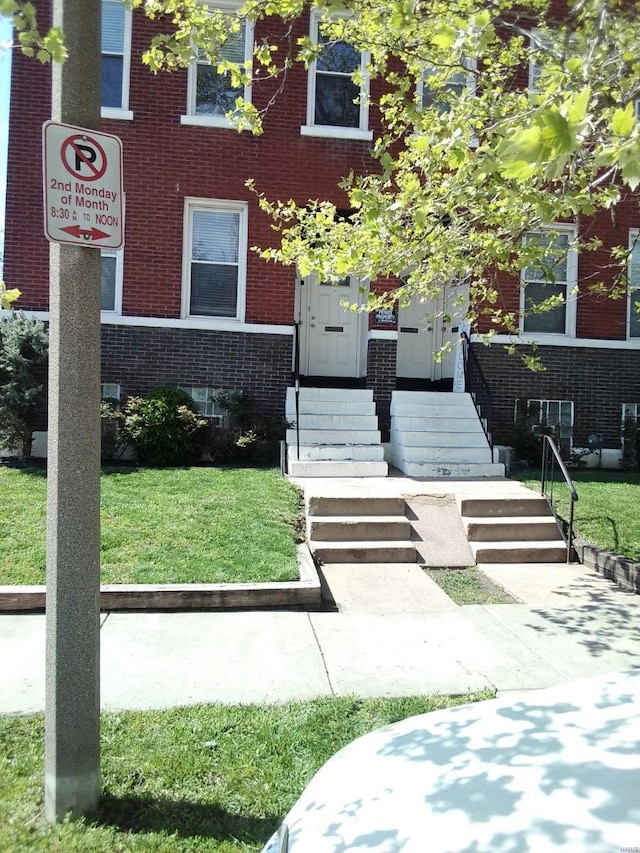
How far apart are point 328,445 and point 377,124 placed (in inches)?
229

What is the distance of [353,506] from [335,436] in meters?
2.72

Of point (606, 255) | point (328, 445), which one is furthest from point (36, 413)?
point (606, 255)

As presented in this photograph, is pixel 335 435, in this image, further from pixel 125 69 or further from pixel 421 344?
pixel 125 69

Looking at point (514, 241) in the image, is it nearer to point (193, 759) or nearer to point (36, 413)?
point (193, 759)

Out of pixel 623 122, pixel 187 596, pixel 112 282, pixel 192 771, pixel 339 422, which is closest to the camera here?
pixel 623 122

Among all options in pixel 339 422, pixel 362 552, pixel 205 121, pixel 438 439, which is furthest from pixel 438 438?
pixel 205 121

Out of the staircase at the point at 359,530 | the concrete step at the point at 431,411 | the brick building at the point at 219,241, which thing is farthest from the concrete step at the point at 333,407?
the staircase at the point at 359,530

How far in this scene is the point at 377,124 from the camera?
38.2 ft

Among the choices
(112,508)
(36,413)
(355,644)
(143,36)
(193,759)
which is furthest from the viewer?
(143,36)

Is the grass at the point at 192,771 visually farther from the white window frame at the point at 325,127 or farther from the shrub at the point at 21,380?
the white window frame at the point at 325,127

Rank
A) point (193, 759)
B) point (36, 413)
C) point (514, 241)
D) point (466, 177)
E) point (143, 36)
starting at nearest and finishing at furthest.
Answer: point (193, 759) < point (466, 177) < point (514, 241) < point (36, 413) < point (143, 36)

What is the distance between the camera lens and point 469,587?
636cm

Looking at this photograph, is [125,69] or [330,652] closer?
[330,652]

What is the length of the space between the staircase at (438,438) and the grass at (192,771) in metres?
5.92
